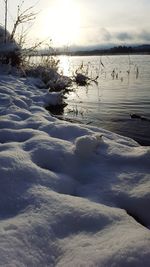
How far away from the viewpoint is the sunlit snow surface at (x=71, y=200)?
6.86ft

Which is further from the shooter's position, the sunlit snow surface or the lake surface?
the lake surface

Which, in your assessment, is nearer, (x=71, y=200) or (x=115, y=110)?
(x=71, y=200)

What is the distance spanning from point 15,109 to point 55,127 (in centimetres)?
153

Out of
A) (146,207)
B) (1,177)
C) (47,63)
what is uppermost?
(47,63)

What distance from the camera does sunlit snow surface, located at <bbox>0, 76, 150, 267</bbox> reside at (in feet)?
6.86

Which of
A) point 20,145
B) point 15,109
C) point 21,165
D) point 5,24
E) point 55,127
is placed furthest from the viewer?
point 5,24

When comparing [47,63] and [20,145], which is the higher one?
[47,63]

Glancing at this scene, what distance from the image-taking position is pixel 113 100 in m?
11.1

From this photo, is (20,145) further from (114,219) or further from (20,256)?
(20,256)

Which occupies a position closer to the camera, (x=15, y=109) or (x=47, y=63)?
(x=15, y=109)

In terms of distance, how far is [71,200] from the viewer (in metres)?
2.75

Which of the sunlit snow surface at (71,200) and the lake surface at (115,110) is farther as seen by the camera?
the lake surface at (115,110)

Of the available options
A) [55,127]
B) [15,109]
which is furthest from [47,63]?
[55,127]

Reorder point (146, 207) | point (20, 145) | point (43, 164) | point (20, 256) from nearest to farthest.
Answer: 1. point (20, 256)
2. point (146, 207)
3. point (43, 164)
4. point (20, 145)
